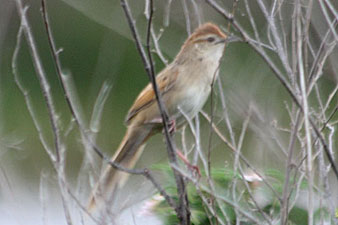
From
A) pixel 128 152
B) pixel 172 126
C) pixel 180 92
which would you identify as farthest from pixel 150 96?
pixel 172 126

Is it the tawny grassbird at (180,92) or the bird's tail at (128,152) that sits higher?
the tawny grassbird at (180,92)

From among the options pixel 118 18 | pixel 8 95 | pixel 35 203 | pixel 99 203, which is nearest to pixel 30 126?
pixel 8 95

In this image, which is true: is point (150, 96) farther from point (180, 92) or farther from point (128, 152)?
point (128, 152)

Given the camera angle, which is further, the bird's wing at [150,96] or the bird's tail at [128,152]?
the bird's wing at [150,96]

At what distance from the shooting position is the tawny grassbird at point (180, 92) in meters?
4.43

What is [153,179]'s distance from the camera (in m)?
3.47

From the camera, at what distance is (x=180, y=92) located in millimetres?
4496

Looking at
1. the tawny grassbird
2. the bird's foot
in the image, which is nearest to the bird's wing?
the tawny grassbird

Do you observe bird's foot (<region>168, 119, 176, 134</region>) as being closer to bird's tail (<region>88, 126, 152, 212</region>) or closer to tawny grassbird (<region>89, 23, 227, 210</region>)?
tawny grassbird (<region>89, 23, 227, 210</region>)

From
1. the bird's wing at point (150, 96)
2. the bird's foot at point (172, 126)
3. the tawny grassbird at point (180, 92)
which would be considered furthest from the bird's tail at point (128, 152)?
the bird's foot at point (172, 126)

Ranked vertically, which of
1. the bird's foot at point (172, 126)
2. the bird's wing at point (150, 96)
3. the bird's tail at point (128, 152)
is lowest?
the bird's tail at point (128, 152)

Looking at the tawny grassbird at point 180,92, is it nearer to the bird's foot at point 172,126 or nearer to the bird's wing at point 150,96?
the bird's wing at point 150,96

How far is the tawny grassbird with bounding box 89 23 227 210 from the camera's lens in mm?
4434

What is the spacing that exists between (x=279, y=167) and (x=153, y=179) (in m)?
1.11
